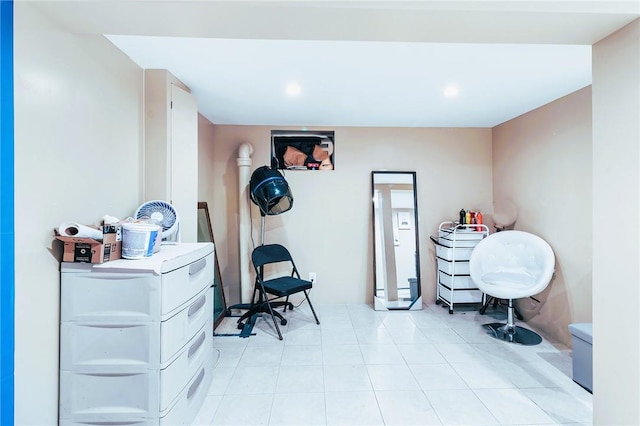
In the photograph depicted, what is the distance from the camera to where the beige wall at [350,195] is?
336cm

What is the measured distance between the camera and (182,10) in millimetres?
1061

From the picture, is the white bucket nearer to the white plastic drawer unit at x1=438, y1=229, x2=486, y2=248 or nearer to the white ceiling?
the white ceiling

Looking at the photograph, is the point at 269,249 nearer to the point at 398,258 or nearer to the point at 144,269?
the point at 398,258

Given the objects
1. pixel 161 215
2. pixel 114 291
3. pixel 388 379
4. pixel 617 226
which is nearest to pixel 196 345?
pixel 114 291

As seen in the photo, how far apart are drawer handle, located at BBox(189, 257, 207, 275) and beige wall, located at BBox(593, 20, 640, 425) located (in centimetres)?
193

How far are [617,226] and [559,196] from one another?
165cm

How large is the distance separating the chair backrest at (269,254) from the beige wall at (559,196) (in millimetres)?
2496

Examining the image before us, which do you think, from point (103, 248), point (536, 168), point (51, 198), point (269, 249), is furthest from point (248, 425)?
point (536, 168)

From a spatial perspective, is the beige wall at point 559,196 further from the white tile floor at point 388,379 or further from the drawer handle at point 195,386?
the drawer handle at point 195,386

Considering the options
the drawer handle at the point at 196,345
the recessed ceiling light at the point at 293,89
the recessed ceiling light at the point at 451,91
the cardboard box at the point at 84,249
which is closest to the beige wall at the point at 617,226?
the recessed ceiling light at the point at 451,91

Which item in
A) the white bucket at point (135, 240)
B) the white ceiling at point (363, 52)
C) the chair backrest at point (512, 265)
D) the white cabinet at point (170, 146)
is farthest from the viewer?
the chair backrest at point (512, 265)

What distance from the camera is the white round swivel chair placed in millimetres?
2432

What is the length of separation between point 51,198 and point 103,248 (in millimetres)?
293

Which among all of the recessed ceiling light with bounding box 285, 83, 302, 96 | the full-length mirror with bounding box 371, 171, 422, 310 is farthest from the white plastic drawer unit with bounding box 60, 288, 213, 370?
the full-length mirror with bounding box 371, 171, 422, 310
